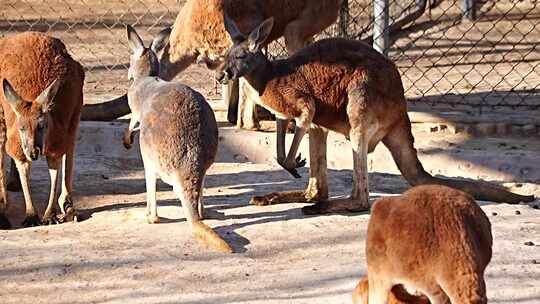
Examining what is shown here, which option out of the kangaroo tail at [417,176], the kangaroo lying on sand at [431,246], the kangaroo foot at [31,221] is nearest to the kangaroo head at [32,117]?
the kangaroo foot at [31,221]

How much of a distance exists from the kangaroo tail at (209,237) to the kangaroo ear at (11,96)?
1.14m

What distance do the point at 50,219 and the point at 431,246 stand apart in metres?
3.15

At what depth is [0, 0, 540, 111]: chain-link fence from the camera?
983 cm

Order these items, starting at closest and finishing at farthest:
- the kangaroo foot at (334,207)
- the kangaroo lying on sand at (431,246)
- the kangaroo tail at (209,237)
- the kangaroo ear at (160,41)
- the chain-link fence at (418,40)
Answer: the kangaroo lying on sand at (431,246), the kangaroo tail at (209,237), the kangaroo foot at (334,207), the kangaroo ear at (160,41), the chain-link fence at (418,40)

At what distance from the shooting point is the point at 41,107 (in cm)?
630

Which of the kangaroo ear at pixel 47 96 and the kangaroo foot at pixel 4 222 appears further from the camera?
the kangaroo foot at pixel 4 222

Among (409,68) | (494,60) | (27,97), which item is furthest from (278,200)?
(494,60)

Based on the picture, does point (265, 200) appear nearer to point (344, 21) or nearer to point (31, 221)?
point (31, 221)

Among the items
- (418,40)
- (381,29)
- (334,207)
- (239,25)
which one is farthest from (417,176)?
(418,40)

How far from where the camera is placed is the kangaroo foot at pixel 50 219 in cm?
659

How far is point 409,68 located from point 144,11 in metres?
4.24

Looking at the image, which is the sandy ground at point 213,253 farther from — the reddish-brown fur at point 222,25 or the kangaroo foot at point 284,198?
the reddish-brown fur at point 222,25

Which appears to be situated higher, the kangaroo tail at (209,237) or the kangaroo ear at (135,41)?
the kangaroo ear at (135,41)

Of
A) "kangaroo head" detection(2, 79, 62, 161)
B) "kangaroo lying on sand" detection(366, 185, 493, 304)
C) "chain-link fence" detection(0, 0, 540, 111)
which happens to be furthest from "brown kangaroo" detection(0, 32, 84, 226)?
"chain-link fence" detection(0, 0, 540, 111)
